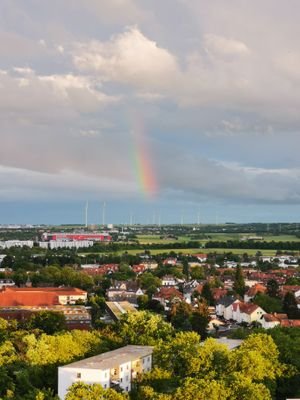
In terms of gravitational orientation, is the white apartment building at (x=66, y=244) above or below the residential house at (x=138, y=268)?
above

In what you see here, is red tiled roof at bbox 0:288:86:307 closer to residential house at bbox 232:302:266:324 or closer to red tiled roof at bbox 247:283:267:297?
residential house at bbox 232:302:266:324

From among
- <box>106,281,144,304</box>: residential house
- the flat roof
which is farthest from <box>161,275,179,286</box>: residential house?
the flat roof

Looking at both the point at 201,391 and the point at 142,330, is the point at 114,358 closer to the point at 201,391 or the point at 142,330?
the point at 201,391

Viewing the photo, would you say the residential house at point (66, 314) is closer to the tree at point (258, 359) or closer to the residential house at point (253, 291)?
the tree at point (258, 359)

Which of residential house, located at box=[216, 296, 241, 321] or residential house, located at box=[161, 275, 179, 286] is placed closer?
residential house, located at box=[216, 296, 241, 321]

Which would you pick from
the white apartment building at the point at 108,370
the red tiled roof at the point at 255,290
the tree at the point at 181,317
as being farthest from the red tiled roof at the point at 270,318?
the white apartment building at the point at 108,370

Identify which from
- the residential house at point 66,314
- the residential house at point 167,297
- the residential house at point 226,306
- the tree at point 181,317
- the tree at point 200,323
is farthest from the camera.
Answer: the residential house at point 167,297

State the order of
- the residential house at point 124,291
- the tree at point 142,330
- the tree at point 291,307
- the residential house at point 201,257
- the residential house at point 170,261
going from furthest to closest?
1. the residential house at point 201,257
2. the residential house at point 170,261
3. the residential house at point 124,291
4. the tree at point 291,307
5. the tree at point 142,330

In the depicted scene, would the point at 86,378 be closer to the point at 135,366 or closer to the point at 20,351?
the point at 135,366

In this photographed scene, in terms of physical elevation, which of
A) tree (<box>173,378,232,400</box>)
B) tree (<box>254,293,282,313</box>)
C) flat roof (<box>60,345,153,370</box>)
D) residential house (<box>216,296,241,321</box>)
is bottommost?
residential house (<box>216,296,241,321</box>)

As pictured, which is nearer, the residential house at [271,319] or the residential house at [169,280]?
the residential house at [271,319]
